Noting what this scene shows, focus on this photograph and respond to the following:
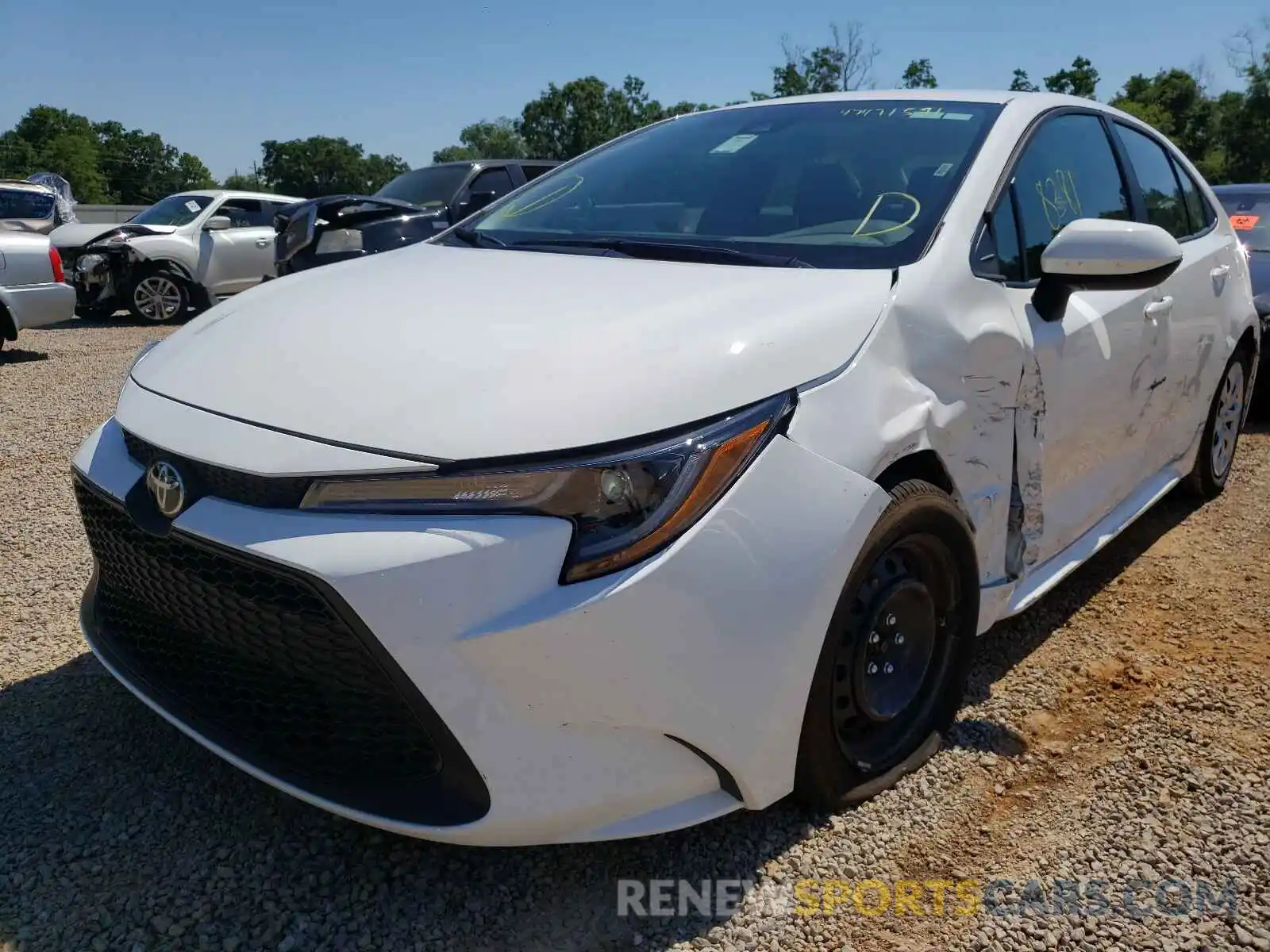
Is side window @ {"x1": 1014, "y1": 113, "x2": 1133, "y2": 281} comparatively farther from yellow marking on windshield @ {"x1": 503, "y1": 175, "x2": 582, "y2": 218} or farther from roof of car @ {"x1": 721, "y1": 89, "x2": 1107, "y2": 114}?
yellow marking on windshield @ {"x1": 503, "y1": 175, "x2": 582, "y2": 218}

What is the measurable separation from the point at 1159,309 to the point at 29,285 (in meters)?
8.47

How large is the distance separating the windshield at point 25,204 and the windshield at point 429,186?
6260mm

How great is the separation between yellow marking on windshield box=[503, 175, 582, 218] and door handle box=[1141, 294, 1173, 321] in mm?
1807

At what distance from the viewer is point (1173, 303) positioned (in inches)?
129

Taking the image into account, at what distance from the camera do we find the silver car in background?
319 inches

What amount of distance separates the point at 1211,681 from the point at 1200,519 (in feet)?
5.24

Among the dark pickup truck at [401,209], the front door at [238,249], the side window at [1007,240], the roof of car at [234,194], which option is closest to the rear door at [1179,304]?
the side window at [1007,240]

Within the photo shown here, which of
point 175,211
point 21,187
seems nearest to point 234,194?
point 175,211

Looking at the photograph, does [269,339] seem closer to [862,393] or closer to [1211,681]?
[862,393]

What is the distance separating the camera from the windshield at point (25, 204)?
43.9 feet

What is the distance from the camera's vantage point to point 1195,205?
3.93 meters

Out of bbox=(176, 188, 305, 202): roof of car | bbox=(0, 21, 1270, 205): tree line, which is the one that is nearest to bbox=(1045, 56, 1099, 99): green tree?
bbox=(0, 21, 1270, 205): tree line

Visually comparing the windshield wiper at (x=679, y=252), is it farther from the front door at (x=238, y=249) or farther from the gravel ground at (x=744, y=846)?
the front door at (x=238, y=249)

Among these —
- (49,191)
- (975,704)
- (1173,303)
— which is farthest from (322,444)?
(49,191)
